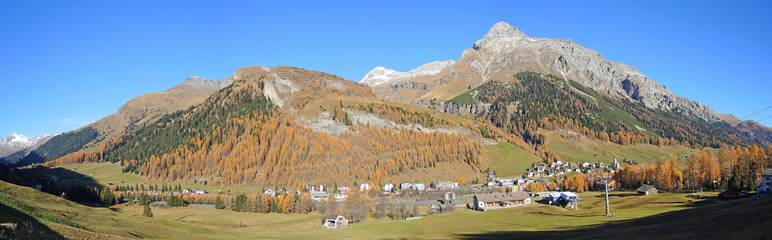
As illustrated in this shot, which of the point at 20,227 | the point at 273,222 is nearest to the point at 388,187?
the point at 273,222

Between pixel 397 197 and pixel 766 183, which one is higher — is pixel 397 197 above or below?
below

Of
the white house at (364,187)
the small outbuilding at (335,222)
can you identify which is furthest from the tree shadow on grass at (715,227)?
the white house at (364,187)

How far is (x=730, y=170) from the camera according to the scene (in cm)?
12162

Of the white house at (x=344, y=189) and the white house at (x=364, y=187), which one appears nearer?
the white house at (x=364, y=187)

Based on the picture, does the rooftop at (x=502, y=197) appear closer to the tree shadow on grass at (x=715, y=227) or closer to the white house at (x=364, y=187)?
the white house at (x=364, y=187)

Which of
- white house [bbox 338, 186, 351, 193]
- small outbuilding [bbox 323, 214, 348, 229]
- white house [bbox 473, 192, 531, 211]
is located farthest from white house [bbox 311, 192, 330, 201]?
white house [bbox 473, 192, 531, 211]

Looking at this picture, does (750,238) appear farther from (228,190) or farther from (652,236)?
(228,190)

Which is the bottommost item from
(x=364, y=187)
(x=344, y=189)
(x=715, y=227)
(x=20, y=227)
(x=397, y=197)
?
(x=397, y=197)

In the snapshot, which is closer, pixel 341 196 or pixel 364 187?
pixel 341 196

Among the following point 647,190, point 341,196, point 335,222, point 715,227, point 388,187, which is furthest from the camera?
point 388,187

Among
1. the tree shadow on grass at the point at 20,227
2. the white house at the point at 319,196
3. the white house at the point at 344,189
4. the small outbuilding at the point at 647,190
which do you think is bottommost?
the white house at the point at 319,196

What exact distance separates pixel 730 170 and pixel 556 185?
63969mm

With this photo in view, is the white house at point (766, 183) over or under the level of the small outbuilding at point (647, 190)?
over

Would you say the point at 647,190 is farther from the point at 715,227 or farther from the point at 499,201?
the point at 715,227
